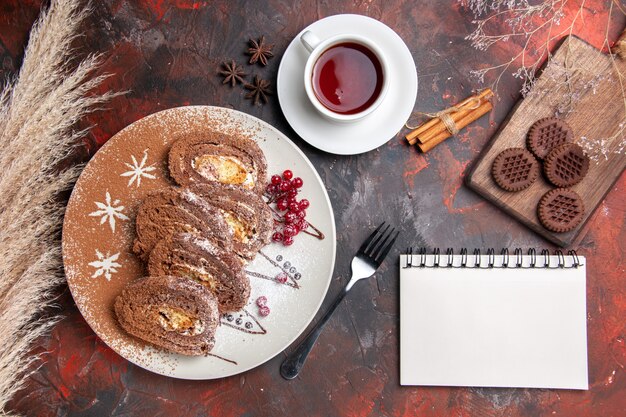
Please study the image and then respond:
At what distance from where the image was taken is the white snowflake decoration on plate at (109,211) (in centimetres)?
209

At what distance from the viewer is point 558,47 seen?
2203mm

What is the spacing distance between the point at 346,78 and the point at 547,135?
2.70 feet

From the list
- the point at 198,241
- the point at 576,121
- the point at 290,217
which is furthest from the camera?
the point at 576,121

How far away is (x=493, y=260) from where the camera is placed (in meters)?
2.20

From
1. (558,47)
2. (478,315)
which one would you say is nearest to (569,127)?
(558,47)

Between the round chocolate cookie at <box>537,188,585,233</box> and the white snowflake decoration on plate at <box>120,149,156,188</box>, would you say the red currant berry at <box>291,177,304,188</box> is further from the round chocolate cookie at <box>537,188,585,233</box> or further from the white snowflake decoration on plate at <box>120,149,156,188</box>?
the round chocolate cookie at <box>537,188,585,233</box>

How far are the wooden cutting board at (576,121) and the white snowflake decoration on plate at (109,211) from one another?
53.6 inches

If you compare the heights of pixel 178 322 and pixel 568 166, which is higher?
pixel 568 166

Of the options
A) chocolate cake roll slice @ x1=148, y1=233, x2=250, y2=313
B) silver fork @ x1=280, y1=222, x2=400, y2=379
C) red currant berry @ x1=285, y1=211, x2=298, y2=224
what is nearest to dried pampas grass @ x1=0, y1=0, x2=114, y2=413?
chocolate cake roll slice @ x1=148, y1=233, x2=250, y2=313

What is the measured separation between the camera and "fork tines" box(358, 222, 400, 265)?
219 cm

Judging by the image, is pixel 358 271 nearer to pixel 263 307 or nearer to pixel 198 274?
pixel 263 307

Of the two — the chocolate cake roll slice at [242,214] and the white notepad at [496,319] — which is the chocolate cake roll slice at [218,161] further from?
the white notepad at [496,319]

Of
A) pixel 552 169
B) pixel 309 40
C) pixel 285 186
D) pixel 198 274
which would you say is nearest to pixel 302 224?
pixel 285 186

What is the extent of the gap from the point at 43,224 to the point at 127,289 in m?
0.42
